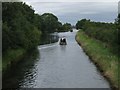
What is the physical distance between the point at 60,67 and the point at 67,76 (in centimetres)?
722

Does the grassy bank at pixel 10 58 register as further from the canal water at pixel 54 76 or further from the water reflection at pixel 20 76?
the canal water at pixel 54 76

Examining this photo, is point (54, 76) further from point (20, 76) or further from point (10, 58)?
point (10, 58)

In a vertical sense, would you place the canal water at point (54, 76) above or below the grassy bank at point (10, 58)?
below

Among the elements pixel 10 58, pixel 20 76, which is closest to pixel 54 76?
pixel 20 76

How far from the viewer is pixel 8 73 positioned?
124ft

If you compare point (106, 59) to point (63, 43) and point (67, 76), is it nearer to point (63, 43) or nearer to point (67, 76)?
point (67, 76)

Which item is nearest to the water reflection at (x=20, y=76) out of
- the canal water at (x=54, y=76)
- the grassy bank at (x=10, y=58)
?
the canal water at (x=54, y=76)

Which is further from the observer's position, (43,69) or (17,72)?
(43,69)

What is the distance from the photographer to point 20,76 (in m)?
37.2

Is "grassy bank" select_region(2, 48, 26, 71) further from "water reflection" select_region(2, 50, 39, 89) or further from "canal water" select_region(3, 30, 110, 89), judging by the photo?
"canal water" select_region(3, 30, 110, 89)

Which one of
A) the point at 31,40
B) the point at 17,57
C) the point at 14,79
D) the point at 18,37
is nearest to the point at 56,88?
the point at 14,79

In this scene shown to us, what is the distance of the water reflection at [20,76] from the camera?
1279 inches

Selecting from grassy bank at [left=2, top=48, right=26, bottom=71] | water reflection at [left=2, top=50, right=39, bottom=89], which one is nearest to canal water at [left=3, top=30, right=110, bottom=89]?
water reflection at [left=2, top=50, right=39, bottom=89]

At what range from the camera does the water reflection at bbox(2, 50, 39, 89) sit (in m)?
32.5
